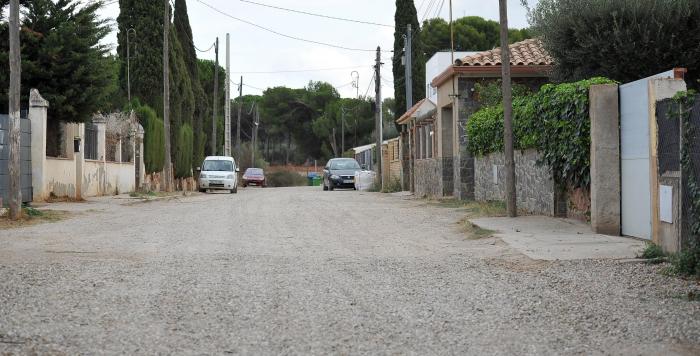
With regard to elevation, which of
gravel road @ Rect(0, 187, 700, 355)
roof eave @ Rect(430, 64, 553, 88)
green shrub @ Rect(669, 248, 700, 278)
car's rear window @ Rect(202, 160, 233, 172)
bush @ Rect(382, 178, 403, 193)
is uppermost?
roof eave @ Rect(430, 64, 553, 88)

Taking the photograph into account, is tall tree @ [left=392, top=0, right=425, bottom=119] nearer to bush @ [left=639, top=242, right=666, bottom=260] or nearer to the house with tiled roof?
the house with tiled roof

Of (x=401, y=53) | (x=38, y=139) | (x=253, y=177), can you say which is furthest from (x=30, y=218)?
(x=253, y=177)

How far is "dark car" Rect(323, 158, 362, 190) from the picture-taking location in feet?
148

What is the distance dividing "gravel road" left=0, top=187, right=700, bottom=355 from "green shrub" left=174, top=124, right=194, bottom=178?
28717 mm

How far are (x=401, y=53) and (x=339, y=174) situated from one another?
788cm

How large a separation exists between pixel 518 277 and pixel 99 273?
4.58 metres

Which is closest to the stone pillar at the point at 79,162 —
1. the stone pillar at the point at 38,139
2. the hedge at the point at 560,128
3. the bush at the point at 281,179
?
the stone pillar at the point at 38,139

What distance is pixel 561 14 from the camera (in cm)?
1997

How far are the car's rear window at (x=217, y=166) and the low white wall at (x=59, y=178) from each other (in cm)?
1310

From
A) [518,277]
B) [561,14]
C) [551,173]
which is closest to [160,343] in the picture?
[518,277]

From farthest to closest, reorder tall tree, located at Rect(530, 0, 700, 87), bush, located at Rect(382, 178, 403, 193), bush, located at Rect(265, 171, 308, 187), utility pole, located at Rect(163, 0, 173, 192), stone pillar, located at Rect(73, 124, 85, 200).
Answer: bush, located at Rect(265, 171, 308, 187), bush, located at Rect(382, 178, 403, 193), utility pole, located at Rect(163, 0, 173, 192), stone pillar, located at Rect(73, 124, 85, 200), tall tree, located at Rect(530, 0, 700, 87)

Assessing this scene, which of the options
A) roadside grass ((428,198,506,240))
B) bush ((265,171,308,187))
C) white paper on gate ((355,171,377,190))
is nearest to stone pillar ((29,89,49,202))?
roadside grass ((428,198,506,240))

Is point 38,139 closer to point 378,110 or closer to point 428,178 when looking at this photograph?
point 428,178

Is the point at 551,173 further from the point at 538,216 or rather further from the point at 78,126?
the point at 78,126
